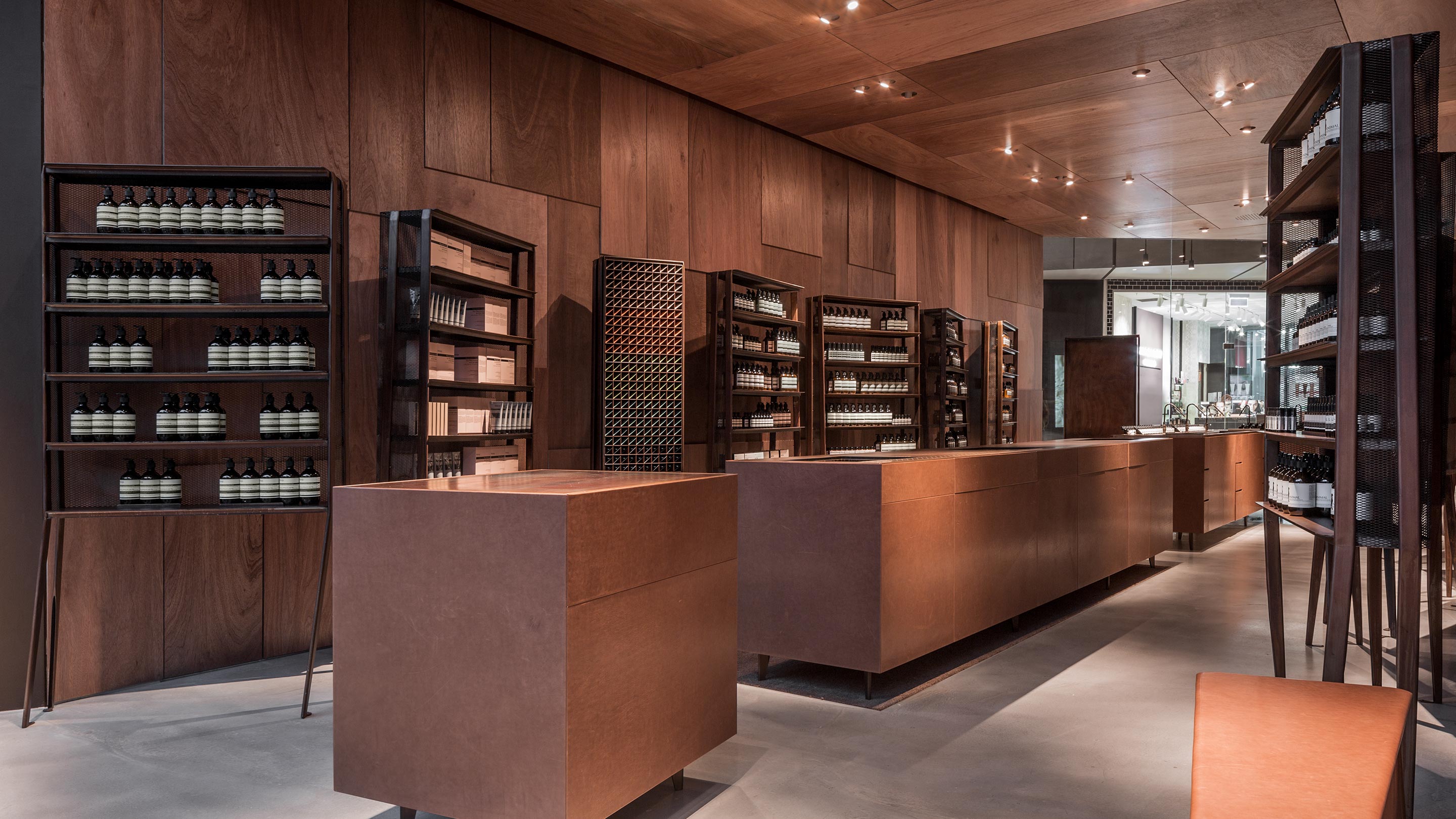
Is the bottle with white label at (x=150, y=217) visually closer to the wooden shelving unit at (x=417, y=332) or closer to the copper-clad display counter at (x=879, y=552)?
the wooden shelving unit at (x=417, y=332)

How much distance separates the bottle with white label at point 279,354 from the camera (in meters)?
3.94

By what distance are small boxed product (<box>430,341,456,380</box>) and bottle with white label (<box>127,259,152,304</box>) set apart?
1.18m

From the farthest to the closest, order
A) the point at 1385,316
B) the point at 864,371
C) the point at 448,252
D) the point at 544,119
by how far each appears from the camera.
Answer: the point at 864,371 < the point at 544,119 < the point at 448,252 < the point at 1385,316

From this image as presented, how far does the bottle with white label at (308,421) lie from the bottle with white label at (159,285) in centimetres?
69

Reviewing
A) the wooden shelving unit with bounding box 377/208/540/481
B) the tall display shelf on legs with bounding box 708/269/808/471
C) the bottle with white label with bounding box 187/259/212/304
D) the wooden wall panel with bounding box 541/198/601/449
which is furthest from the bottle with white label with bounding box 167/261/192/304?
the tall display shelf on legs with bounding box 708/269/808/471

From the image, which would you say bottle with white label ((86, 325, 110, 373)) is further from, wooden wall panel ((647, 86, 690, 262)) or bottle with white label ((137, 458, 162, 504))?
wooden wall panel ((647, 86, 690, 262))

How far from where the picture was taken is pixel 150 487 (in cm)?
384

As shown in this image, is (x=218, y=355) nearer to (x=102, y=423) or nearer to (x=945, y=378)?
(x=102, y=423)

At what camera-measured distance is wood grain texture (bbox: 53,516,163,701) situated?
3.93 m

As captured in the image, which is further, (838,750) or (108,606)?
(108,606)

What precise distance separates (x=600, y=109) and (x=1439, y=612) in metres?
5.26

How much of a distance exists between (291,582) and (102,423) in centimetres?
119

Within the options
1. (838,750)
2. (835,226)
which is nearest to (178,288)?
(838,750)

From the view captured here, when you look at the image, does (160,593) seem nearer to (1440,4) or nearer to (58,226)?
(58,226)
